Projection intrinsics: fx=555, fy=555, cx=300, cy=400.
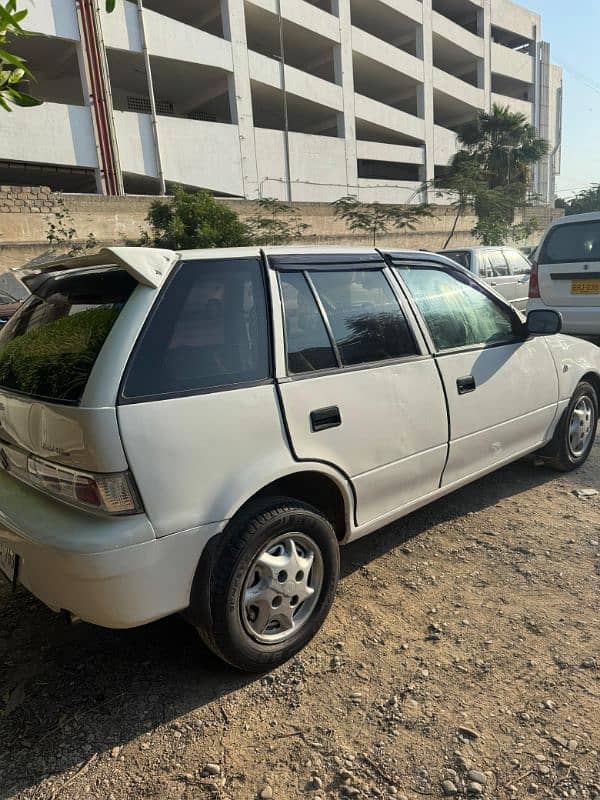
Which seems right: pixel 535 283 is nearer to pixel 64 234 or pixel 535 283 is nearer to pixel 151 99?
pixel 64 234

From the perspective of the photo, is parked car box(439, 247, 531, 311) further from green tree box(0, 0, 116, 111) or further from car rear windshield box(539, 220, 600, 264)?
green tree box(0, 0, 116, 111)

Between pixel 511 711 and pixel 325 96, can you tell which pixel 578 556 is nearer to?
pixel 511 711

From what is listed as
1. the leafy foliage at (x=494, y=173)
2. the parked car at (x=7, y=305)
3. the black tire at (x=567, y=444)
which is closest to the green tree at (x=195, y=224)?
the parked car at (x=7, y=305)

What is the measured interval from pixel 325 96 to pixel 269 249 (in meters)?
28.1

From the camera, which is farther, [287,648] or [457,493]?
[457,493]

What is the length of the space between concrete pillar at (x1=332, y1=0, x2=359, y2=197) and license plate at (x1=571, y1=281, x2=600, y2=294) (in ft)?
74.5

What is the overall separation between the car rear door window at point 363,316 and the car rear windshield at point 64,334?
94 cm

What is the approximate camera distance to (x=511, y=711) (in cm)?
204

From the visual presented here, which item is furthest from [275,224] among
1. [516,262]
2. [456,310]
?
[456,310]

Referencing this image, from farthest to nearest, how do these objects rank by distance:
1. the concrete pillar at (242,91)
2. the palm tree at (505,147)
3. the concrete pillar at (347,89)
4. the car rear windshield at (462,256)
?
the palm tree at (505,147) < the concrete pillar at (347,89) < the concrete pillar at (242,91) < the car rear windshield at (462,256)

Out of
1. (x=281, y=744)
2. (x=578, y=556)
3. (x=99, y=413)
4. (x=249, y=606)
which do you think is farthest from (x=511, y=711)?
(x=99, y=413)

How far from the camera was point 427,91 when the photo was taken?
32.2 meters

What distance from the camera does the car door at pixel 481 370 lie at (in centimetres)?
307

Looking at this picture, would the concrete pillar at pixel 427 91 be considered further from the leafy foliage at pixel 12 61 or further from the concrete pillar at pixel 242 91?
the leafy foliage at pixel 12 61
